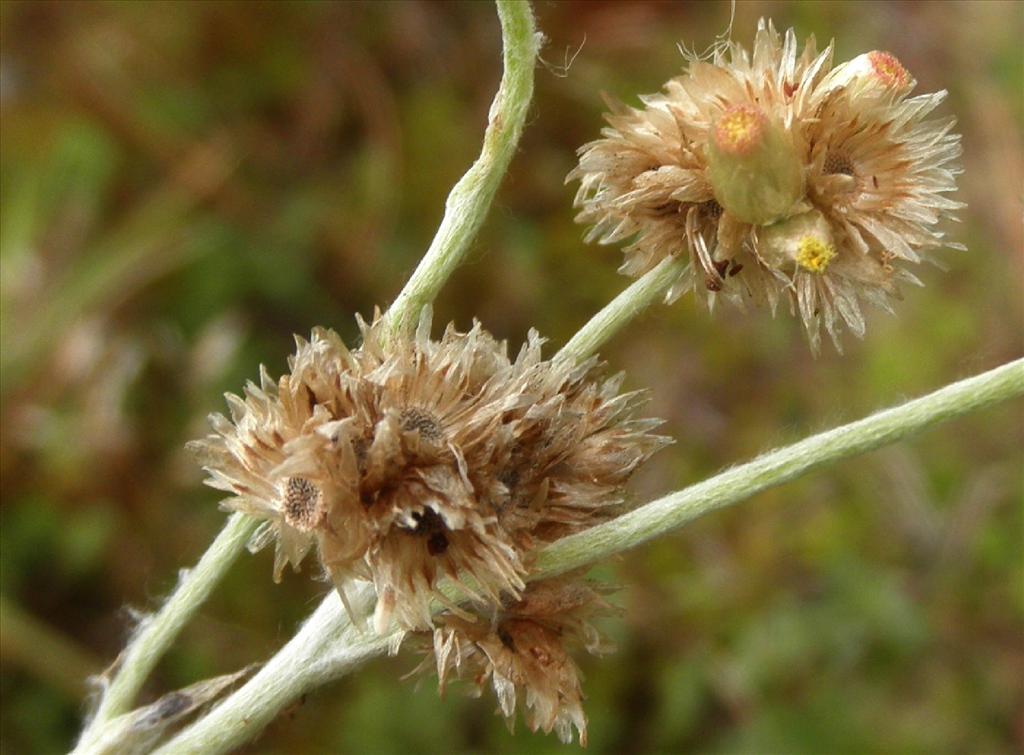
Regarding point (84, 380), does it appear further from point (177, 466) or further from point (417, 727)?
point (417, 727)

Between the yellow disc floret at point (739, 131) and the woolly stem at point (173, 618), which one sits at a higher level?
the yellow disc floret at point (739, 131)

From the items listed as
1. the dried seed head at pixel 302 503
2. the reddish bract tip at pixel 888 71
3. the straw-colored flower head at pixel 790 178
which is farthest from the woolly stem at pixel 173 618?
the reddish bract tip at pixel 888 71

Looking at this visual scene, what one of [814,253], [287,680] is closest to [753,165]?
[814,253]

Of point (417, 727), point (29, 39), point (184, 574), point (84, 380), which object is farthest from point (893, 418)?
point (29, 39)

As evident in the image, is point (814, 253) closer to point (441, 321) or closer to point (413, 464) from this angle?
point (413, 464)

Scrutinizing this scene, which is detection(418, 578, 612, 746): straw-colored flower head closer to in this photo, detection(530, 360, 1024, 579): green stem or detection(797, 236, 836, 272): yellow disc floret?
A: detection(530, 360, 1024, 579): green stem

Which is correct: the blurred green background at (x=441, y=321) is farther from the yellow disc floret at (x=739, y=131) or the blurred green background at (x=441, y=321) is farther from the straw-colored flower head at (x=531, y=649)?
the yellow disc floret at (x=739, y=131)
